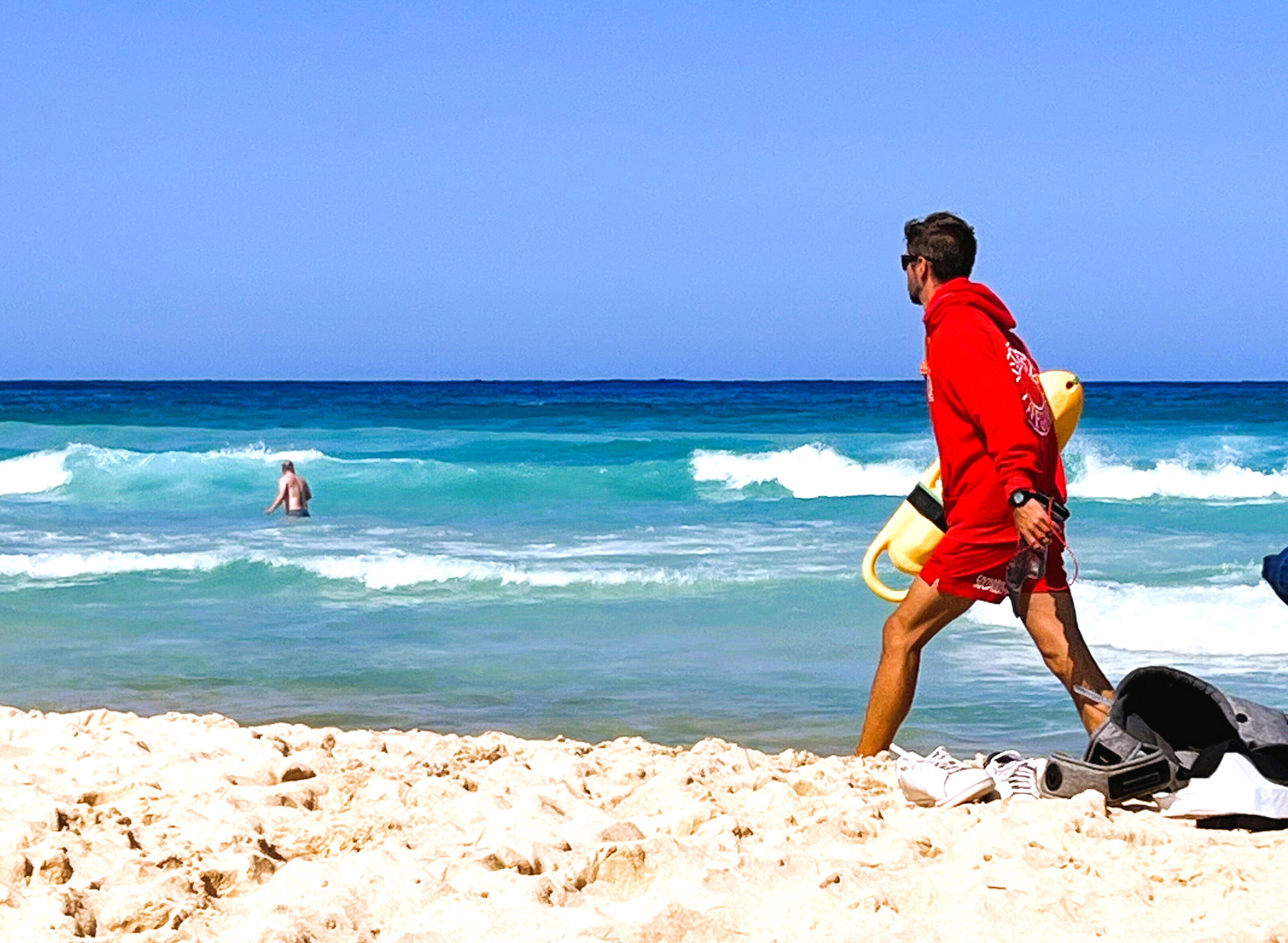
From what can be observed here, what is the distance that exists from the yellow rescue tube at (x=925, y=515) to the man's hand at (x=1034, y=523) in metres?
Answer: 0.53

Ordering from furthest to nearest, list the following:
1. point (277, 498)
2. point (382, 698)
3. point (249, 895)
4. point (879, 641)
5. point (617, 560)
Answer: point (277, 498)
point (617, 560)
point (879, 641)
point (382, 698)
point (249, 895)

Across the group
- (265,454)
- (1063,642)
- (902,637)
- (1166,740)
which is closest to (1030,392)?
(1063,642)

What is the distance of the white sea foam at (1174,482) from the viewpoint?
74.6ft

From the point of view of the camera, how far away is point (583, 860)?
3.40m

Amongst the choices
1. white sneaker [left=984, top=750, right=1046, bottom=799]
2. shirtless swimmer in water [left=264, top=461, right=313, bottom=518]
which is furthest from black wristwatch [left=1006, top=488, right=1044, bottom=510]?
shirtless swimmer in water [left=264, top=461, right=313, bottom=518]

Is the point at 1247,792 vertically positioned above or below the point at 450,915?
above

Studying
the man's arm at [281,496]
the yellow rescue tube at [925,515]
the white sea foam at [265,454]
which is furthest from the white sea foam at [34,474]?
the yellow rescue tube at [925,515]

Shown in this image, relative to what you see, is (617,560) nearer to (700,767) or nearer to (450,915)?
(700,767)

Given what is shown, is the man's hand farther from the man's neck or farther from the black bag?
the black bag

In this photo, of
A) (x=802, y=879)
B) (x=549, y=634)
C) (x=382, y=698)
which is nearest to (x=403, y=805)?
(x=802, y=879)

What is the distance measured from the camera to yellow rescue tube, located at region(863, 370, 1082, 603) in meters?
4.67

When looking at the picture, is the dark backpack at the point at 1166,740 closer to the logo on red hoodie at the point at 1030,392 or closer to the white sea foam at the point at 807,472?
the logo on red hoodie at the point at 1030,392

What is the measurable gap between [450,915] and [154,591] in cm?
806

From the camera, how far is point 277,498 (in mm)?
17188
